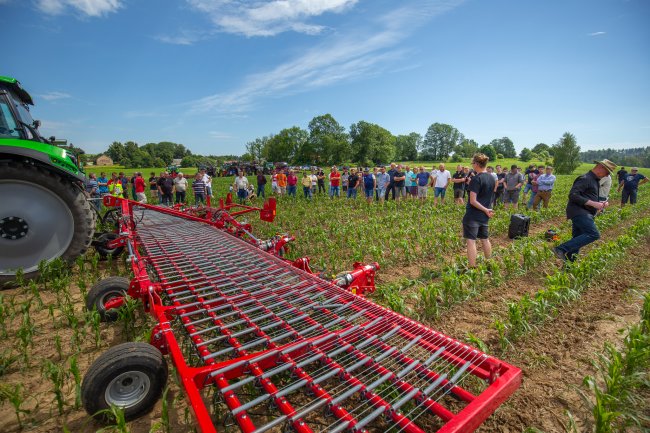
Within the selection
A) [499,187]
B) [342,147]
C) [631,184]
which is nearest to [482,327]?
[499,187]

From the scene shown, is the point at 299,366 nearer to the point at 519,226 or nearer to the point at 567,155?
the point at 519,226

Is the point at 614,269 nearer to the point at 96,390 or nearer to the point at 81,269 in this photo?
the point at 96,390

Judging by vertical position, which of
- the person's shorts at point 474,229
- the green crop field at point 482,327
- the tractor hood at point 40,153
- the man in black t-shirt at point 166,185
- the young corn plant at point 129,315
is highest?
the tractor hood at point 40,153

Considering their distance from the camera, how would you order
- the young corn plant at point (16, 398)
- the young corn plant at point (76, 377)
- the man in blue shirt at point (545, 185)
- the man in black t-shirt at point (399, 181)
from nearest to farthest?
the young corn plant at point (16, 398)
the young corn plant at point (76, 377)
the man in blue shirt at point (545, 185)
the man in black t-shirt at point (399, 181)

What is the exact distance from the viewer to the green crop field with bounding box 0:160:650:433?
8.08 feet

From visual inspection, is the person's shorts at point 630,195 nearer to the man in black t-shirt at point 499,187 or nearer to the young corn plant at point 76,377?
the man in black t-shirt at point 499,187

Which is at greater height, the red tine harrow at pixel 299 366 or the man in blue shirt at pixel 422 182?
the man in blue shirt at pixel 422 182

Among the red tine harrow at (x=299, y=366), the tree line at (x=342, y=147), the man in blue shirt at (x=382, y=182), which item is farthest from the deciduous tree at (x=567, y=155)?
the red tine harrow at (x=299, y=366)

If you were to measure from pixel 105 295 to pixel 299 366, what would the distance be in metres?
3.03

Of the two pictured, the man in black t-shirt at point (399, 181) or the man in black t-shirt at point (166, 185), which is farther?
the man in black t-shirt at point (399, 181)

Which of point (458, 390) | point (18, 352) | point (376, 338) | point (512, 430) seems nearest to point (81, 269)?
point (18, 352)

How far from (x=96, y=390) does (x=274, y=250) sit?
3069mm

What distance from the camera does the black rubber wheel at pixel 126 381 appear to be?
212 cm

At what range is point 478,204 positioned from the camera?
5.11m
